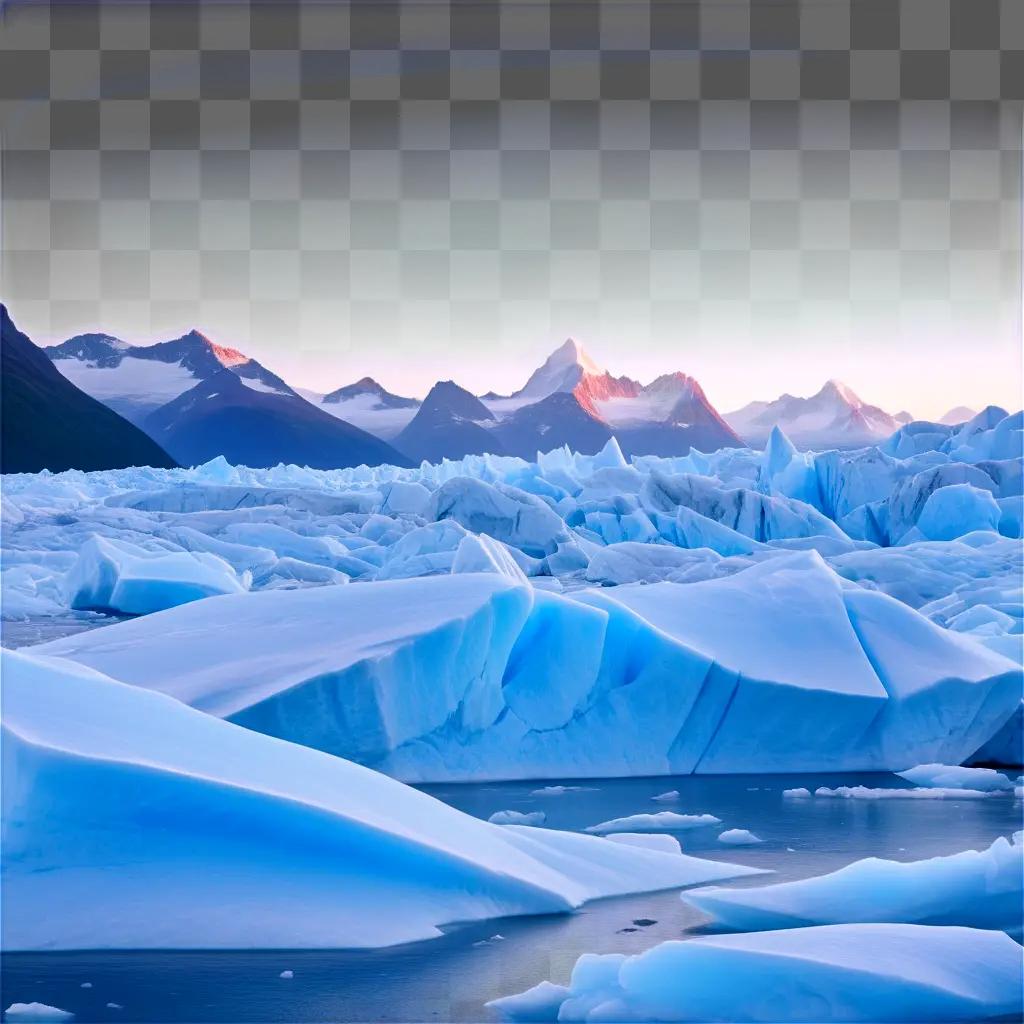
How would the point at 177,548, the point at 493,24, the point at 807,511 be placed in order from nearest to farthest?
the point at 493,24 → the point at 177,548 → the point at 807,511

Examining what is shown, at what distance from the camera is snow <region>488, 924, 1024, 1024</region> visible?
8.33 ft

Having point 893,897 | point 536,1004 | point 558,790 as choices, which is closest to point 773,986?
point 536,1004

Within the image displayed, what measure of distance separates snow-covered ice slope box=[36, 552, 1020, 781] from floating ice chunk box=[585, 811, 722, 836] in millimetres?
1046

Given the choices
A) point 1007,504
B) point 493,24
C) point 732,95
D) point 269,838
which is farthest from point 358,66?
point 1007,504

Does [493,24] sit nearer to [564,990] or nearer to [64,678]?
[64,678]

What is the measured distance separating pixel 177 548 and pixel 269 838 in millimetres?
12809

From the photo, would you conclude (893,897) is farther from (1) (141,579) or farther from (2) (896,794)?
(1) (141,579)

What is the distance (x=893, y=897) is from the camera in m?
3.20

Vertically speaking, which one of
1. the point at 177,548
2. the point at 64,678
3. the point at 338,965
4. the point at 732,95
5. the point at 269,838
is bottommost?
the point at 338,965

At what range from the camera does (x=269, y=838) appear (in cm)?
317

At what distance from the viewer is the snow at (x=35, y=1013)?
268 centimetres

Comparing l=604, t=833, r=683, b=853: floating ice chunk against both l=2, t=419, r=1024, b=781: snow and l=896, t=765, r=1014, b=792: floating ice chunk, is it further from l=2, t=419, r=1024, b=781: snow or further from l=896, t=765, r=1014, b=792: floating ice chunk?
l=896, t=765, r=1014, b=792: floating ice chunk

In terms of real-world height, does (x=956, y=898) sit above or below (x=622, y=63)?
A: below

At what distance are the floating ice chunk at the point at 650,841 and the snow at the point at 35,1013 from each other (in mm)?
1871
